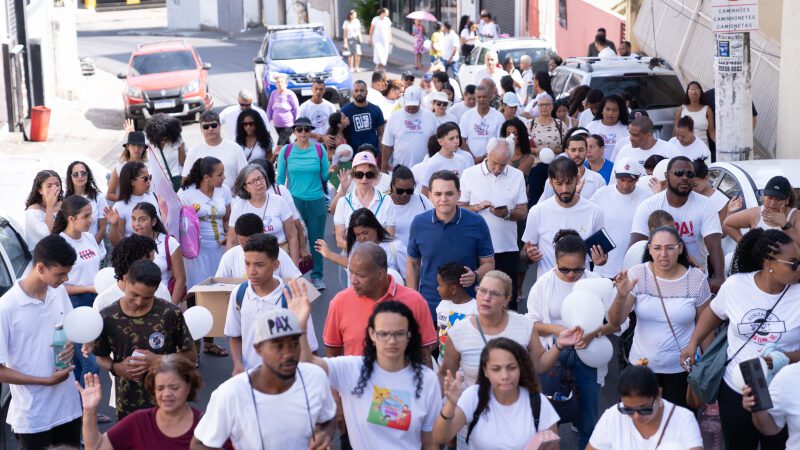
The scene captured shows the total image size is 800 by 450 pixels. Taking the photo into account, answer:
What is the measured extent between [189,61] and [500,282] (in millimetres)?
21807

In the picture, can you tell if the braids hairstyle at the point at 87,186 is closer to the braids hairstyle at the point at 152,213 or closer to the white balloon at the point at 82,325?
the braids hairstyle at the point at 152,213

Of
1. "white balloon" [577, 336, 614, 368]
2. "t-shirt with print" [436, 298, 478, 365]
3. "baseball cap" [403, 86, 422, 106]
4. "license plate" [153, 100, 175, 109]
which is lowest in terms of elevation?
"white balloon" [577, 336, 614, 368]

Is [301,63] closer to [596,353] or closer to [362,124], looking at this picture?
[362,124]

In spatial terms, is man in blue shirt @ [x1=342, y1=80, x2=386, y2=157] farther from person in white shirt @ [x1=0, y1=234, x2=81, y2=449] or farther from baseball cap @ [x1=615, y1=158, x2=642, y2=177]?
person in white shirt @ [x1=0, y1=234, x2=81, y2=449]

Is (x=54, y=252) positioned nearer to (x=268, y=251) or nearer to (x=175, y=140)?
(x=268, y=251)

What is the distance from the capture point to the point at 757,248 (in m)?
7.07

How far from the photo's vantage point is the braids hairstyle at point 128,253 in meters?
7.98

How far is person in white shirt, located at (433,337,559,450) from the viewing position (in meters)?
6.18

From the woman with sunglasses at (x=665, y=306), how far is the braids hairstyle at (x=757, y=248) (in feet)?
1.77

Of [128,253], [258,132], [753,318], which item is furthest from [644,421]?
[258,132]

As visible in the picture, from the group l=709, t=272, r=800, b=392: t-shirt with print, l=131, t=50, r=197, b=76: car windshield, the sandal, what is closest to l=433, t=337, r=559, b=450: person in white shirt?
l=709, t=272, r=800, b=392: t-shirt with print

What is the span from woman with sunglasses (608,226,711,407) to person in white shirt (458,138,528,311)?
2.60 metres

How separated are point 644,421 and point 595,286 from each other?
171 centimetres

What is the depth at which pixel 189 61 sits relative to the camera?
91.1 ft
